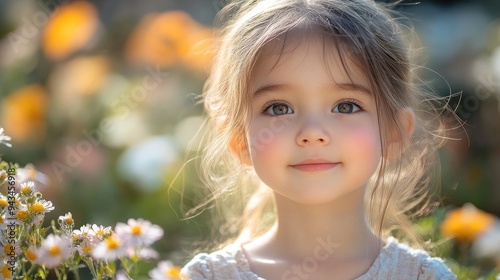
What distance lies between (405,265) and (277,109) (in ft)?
1.43

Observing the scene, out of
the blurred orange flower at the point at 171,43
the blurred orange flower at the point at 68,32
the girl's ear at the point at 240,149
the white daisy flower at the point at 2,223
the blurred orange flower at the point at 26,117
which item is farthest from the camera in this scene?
the blurred orange flower at the point at 68,32

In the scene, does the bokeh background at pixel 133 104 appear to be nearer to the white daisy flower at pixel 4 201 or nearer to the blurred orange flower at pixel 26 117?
the blurred orange flower at pixel 26 117

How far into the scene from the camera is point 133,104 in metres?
3.51

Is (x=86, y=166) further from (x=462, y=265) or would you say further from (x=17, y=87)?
(x=462, y=265)

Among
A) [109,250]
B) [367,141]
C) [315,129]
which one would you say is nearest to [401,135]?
[367,141]

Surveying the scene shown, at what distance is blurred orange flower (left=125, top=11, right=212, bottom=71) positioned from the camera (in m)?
3.54

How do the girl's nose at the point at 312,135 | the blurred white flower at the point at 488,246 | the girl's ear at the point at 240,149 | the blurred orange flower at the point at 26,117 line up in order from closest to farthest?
1. the girl's nose at the point at 312,135
2. the girl's ear at the point at 240,149
3. the blurred white flower at the point at 488,246
4. the blurred orange flower at the point at 26,117

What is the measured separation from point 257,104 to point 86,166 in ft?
4.67

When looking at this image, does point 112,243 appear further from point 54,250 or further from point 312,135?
point 312,135

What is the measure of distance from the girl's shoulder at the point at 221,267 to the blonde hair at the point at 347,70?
117mm

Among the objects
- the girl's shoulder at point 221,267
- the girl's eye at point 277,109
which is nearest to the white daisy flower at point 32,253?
the girl's shoulder at point 221,267

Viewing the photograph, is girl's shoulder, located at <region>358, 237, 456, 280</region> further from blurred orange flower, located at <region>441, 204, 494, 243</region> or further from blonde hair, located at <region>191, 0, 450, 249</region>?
blurred orange flower, located at <region>441, 204, 494, 243</region>

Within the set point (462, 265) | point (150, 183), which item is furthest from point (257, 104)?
point (150, 183)

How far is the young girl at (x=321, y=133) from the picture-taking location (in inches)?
73.2
